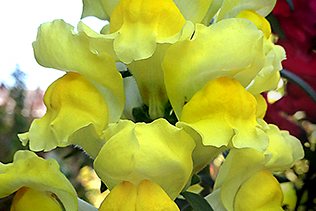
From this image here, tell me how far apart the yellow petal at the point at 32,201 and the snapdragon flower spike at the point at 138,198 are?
5.3 inches

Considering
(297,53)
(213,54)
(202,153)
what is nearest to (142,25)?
(213,54)

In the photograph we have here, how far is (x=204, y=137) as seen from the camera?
437 millimetres

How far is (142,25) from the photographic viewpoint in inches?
18.3

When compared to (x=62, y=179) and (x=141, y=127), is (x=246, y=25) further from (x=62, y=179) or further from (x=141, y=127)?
(x=62, y=179)

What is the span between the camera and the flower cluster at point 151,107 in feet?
1.44

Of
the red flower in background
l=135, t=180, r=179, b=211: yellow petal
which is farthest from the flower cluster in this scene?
the red flower in background

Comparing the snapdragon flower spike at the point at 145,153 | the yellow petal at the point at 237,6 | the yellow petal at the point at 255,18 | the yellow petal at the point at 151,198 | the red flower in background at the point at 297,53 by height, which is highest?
the yellow petal at the point at 237,6

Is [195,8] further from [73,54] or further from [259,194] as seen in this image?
[259,194]

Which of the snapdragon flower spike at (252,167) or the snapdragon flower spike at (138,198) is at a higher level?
the snapdragon flower spike at (138,198)

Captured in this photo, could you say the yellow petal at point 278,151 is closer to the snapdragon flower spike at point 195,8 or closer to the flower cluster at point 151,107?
the flower cluster at point 151,107

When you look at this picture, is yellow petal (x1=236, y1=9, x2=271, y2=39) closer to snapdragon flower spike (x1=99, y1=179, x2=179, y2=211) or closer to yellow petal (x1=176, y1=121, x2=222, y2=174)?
yellow petal (x1=176, y1=121, x2=222, y2=174)

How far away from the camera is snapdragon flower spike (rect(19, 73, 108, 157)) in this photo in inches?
18.5

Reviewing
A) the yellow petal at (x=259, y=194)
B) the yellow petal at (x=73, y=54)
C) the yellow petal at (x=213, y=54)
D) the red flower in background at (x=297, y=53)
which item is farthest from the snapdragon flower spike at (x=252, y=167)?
the red flower in background at (x=297, y=53)

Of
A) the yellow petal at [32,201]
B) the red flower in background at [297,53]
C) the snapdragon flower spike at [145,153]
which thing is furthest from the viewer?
the red flower in background at [297,53]
